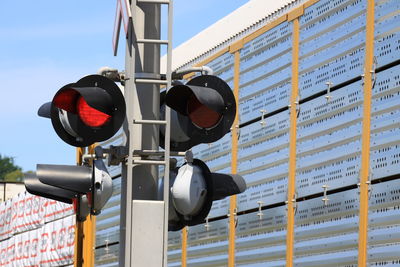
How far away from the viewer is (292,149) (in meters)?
10.5

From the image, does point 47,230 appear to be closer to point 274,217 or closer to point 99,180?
point 274,217

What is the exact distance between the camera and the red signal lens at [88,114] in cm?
674

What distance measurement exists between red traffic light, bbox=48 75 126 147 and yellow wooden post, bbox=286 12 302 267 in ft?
12.8

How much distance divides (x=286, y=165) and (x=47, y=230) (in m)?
11.0

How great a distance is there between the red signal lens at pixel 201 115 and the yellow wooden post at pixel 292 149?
144 inches

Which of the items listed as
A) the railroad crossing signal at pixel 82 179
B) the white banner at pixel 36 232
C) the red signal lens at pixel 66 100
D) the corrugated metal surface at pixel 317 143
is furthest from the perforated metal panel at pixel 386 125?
the white banner at pixel 36 232

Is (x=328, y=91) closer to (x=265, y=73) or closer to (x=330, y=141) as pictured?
(x=330, y=141)

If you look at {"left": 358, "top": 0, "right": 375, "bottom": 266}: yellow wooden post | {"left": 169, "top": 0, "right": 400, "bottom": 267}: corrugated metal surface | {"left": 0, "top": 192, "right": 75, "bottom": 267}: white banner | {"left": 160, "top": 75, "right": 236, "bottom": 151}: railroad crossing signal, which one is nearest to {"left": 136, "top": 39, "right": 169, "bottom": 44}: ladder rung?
{"left": 160, "top": 75, "right": 236, "bottom": 151}: railroad crossing signal

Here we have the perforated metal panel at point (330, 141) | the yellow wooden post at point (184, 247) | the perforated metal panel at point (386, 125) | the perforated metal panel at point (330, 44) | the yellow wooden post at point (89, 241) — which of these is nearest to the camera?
the perforated metal panel at point (386, 125)

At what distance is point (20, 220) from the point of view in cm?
2288

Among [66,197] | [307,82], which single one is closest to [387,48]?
[307,82]

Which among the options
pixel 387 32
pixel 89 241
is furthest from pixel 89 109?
pixel 89 241

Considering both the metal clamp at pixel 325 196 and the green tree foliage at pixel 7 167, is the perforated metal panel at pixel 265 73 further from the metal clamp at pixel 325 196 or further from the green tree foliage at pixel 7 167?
the green tree foliage at pixel 7 167

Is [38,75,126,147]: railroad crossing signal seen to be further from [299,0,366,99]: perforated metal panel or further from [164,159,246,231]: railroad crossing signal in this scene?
[299,0,366,99]: perforated metal panel
